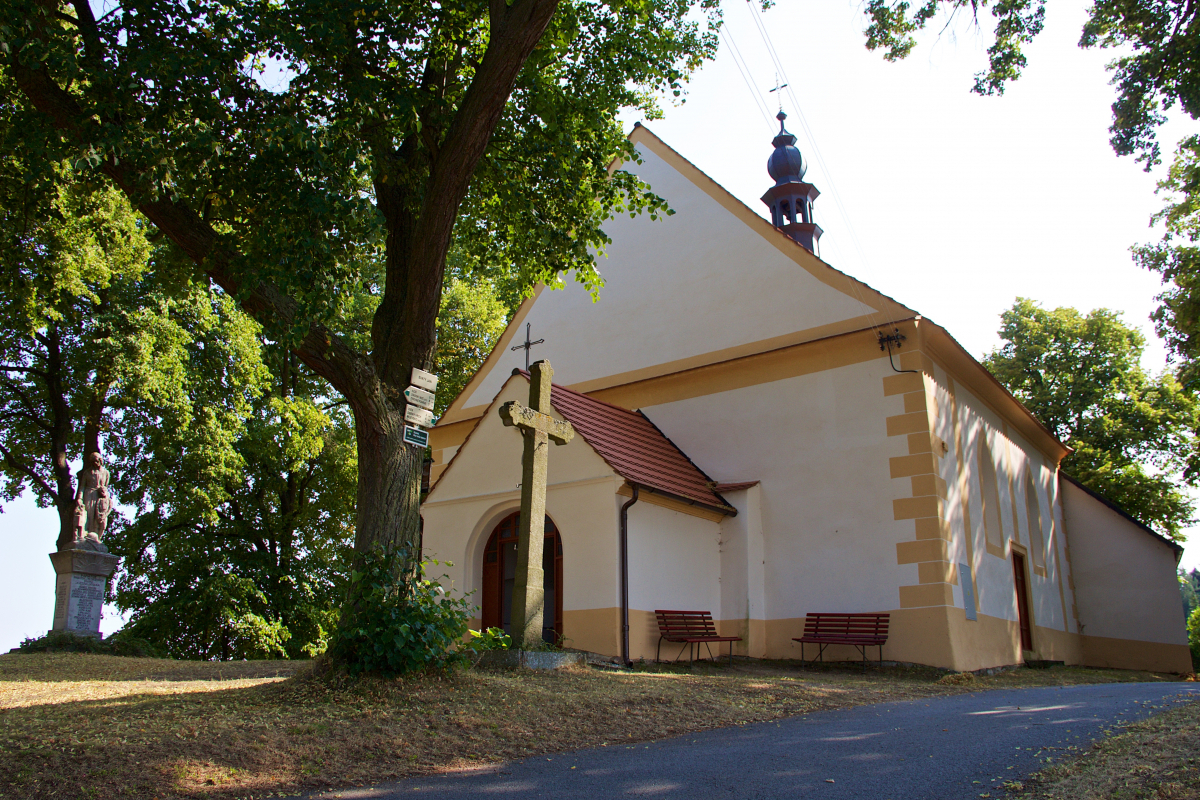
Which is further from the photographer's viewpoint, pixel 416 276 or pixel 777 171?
pixel 777 171

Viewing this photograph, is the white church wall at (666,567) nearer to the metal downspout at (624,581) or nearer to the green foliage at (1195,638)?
the metal downspout at (624,581)

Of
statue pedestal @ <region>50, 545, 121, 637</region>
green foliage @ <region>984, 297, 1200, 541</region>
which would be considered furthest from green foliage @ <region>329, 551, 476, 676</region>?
green foliage @ <region>984, 297, 1200, 541</region>

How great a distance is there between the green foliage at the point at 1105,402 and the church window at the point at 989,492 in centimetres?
1145

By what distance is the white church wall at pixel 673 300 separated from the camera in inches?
594

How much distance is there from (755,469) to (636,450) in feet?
7.36

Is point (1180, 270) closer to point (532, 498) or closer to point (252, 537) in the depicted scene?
point (532, 498)

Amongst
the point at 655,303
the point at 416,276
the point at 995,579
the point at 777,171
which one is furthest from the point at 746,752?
the point at 777,171

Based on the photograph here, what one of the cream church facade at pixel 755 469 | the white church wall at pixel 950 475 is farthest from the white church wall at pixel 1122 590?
the white church wall at pixel 950 475

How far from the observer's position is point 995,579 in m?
14.5

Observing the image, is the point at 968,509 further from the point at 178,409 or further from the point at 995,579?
the point at 178,409

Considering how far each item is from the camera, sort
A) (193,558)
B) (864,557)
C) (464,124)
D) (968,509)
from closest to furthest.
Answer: (464,124)
(864,557)
(968,509)
(193,558)

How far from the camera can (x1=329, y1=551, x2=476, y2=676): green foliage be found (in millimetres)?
6699

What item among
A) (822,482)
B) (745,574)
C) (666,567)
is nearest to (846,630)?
(745,574)

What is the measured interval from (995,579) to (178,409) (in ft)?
53.0
